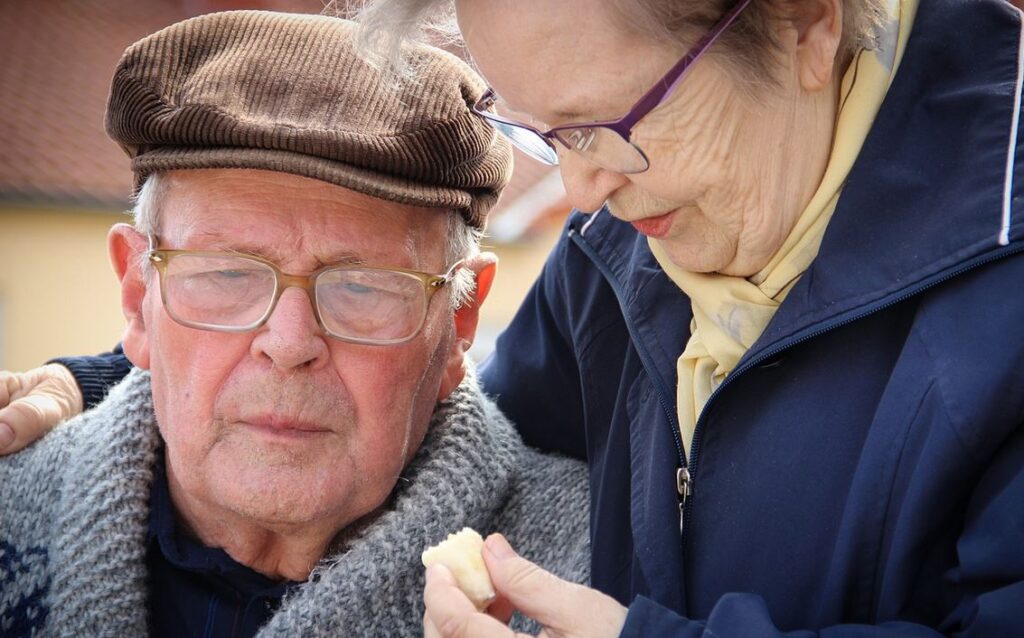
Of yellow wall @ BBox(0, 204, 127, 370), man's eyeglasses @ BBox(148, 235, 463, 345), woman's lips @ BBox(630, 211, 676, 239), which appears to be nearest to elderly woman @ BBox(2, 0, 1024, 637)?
woman's lips @ BBox(630, 211, 676, 239)

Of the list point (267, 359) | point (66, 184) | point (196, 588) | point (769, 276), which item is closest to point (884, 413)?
point (769, 276)

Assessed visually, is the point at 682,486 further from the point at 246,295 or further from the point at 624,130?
the point at 246,295

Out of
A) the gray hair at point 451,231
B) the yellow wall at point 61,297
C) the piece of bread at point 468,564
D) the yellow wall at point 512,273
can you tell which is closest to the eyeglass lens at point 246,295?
the gray hair at point 451,231

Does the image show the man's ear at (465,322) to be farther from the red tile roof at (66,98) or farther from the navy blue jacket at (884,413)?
the red tile roof at (66,98)

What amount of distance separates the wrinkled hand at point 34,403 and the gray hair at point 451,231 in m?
0.48

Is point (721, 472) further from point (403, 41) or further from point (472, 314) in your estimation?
point (403, 41)

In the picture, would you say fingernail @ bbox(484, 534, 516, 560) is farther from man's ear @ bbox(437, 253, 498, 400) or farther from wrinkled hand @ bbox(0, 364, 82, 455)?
wrinkled hand @ bbox(0, 364, 82, 455)

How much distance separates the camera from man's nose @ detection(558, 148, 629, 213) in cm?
190

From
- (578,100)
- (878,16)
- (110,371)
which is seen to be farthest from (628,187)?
(110,371)

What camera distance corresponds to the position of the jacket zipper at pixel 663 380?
1650 mm

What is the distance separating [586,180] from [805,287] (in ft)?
1.43

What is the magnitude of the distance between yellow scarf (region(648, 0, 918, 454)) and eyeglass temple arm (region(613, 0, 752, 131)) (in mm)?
309

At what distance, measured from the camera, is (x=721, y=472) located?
197cm

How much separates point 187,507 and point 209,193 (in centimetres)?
73
